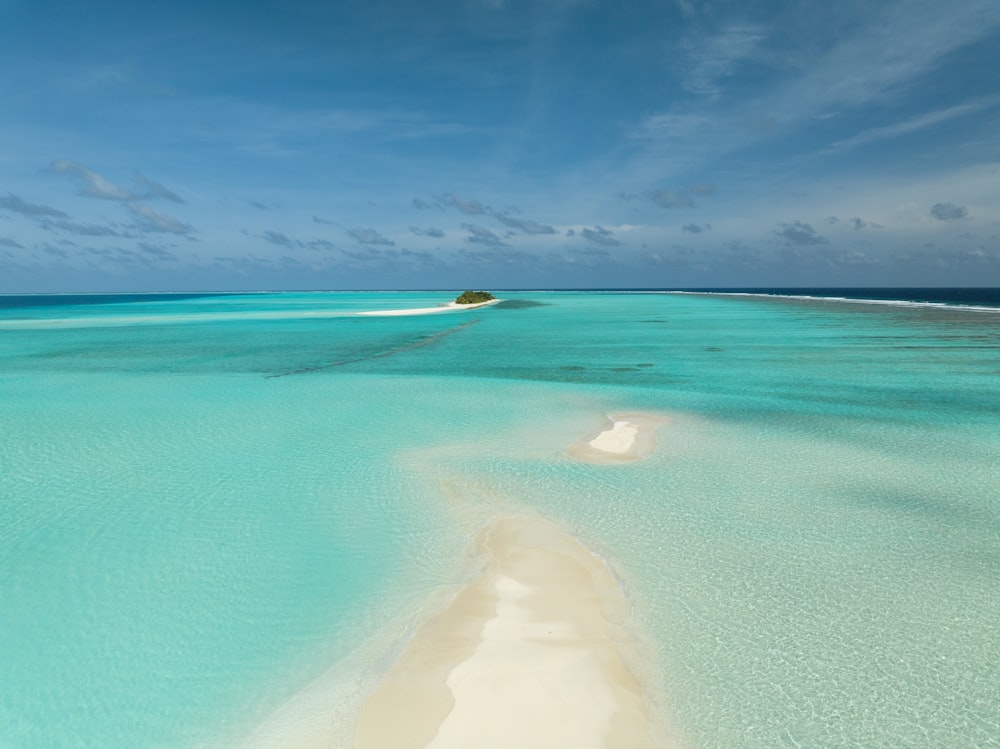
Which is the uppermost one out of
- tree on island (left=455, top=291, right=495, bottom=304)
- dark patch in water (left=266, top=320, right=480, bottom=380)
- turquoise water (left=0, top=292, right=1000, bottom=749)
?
tree on island (left=455, top=291, right=495, bottom=304)

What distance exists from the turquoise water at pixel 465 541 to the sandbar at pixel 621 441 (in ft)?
1.16

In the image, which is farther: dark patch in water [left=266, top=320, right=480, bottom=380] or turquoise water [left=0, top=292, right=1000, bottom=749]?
dark patch in water [left=266, top=320, right=480, bottom=380]

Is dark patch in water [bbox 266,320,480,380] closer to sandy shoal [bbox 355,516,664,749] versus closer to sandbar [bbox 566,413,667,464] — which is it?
sandbar [bbox 566,413,667,464]

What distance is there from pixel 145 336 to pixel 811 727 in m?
42.2

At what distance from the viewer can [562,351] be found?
27516 millimetres

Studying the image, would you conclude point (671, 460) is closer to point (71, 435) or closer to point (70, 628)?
point (70, 628)

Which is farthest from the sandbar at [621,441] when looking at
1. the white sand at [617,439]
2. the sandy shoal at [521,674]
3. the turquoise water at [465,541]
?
the sandy shoal at [521,674]

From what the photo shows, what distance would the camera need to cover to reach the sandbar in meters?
10.4

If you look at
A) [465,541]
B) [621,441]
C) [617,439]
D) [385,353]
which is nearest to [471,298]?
[385,353]

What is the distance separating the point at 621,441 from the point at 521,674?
7145mm

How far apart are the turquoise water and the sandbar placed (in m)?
0.35

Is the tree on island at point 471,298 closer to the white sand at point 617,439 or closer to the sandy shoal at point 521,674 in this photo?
the white sand at point 617,439

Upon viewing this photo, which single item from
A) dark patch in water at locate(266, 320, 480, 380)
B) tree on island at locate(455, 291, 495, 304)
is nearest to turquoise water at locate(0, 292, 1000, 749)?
dark patch in water at locate(266, 320, 480, 380)

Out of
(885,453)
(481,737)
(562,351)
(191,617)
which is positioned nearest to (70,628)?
(191,617)
